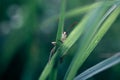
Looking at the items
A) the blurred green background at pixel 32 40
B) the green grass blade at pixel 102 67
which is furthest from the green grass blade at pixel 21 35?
the green grass blade at pixel 102 67

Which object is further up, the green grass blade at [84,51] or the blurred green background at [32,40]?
the green grass blade at [84,51]

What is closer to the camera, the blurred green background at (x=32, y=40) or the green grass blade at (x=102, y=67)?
the green grass blade at (x=102, y=67)

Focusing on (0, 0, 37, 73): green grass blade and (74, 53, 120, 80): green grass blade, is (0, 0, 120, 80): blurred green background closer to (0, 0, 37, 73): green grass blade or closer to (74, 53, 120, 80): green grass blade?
(0, 0, 37, 73): green grass blade

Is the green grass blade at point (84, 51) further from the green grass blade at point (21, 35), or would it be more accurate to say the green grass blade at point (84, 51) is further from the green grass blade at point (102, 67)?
the green grass blade at point (21, 35)

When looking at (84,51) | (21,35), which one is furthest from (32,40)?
(84,51)

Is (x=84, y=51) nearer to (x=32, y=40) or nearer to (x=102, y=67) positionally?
(x=102, y=67)

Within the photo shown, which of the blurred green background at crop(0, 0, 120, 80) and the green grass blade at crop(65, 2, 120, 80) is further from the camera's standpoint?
the blurred green background at crop(0, 0, 120, 80)

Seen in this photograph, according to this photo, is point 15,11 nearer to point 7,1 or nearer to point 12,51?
point 7,1

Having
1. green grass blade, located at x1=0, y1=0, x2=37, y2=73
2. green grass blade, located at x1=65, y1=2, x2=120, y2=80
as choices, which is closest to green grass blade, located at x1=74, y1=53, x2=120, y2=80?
green grass blade, located at x1=65, y1=2, x2=120, y2=80

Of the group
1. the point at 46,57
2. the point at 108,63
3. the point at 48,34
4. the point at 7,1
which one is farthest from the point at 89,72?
the point at 7,1

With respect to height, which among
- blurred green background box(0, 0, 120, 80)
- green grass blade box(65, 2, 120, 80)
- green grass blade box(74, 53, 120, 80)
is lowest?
blurred green background box(0, 0, 120, 80)
